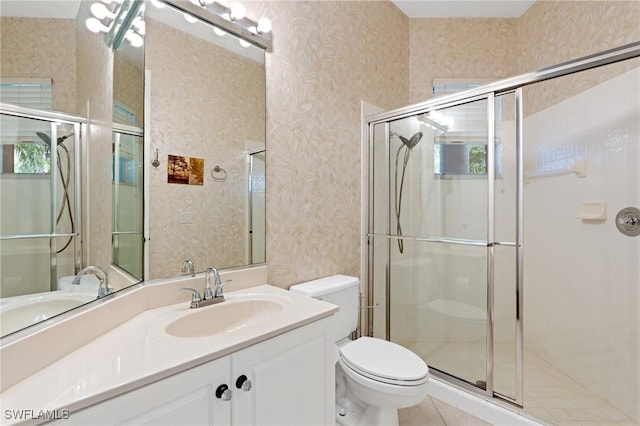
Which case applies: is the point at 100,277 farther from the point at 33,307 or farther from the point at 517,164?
the point at 517,164

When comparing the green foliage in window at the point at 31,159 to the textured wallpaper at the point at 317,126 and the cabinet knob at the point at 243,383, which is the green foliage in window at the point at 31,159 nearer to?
the cabinet knob at the point at 243,383

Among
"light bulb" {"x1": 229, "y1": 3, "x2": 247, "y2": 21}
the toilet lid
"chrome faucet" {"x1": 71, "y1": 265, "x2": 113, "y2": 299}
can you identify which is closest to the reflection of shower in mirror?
"chrome faucet" {"x1": 71, "y1": 265, "x2": 113, "y2": 299}

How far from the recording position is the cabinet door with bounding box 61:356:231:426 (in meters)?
0.69

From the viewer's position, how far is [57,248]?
870 mm

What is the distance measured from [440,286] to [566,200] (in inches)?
40.2

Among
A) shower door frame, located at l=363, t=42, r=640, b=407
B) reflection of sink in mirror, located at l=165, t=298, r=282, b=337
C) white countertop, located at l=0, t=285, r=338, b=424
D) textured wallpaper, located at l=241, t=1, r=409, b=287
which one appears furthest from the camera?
textured wallpaper, located at l=241, t=1, r=409, b=287

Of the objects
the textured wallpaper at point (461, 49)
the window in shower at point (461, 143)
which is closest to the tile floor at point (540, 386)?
the window in shower at point (461, 143)

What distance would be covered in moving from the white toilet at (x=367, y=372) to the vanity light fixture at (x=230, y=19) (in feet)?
4.52

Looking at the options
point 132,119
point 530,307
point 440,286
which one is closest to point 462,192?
point 440,286

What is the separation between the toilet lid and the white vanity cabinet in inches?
10.1

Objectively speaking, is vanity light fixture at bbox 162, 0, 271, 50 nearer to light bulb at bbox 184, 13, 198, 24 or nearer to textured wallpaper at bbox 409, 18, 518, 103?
light bulb at bbox 184, 13, 198, 24

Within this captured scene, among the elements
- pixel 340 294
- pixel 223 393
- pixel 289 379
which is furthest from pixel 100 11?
pixel 340 294

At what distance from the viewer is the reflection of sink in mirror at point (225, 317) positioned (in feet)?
3.86

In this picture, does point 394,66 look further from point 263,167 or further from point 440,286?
point 440,286
